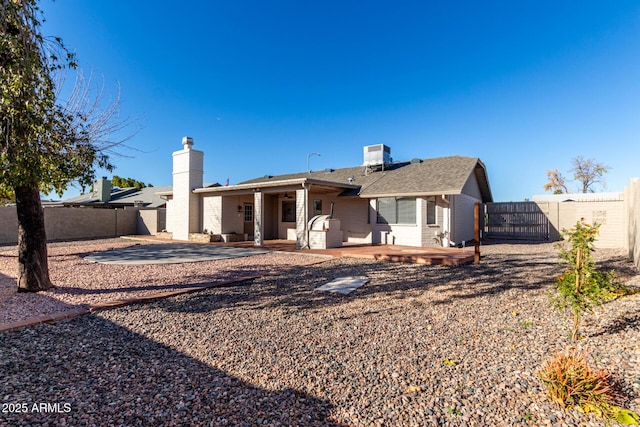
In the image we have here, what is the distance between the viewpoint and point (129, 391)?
268 centimetres

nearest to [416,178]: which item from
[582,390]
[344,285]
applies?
[344,285]

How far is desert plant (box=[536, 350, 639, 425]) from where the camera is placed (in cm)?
237

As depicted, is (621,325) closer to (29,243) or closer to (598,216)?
(29,243)

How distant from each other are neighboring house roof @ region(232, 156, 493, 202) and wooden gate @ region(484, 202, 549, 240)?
60.1 inches

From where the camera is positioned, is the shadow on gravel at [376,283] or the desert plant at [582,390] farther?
the shadow on gravel at [376,283]

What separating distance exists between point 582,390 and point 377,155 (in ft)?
53.0

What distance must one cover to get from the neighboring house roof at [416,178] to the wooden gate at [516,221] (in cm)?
153

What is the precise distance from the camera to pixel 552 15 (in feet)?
36.0

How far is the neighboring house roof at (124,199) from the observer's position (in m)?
27.1

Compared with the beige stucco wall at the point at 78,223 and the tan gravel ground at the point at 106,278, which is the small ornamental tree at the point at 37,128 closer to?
the tan gravel ground at the point at 106,278

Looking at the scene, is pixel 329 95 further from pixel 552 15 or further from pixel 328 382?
pixel 328 382

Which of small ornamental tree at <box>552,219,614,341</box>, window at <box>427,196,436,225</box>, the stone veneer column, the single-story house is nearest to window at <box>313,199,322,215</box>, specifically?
the single-story house

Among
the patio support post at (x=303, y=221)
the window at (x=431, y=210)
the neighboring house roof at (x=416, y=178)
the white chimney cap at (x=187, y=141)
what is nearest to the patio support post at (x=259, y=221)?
the neighboring house roof at (x=416, y=178)

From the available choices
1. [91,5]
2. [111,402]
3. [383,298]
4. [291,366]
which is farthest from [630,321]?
[91,5]
